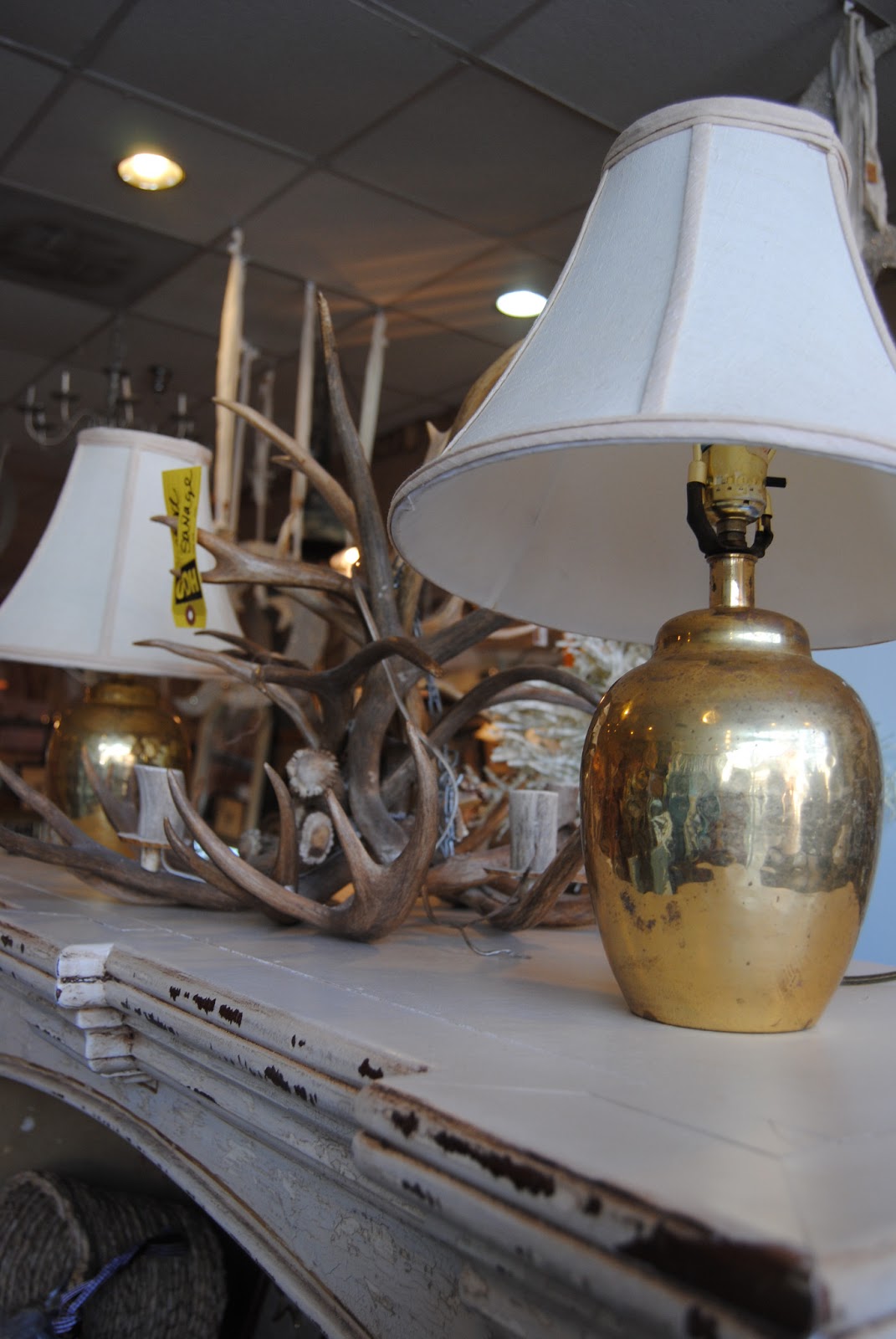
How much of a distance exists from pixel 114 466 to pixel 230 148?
1509 millimetres

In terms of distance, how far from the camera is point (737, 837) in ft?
1.84

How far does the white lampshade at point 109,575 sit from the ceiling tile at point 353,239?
1539 millimetres

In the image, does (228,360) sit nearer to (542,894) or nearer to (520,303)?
(520,303)

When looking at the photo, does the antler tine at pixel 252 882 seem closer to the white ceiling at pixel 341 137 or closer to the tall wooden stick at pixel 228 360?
the white ceiling at pixel 341 137

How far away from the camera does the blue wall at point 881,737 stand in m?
1.10

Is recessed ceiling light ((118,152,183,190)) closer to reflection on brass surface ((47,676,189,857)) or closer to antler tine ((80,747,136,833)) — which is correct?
reflection on brass surface ((47,676,189,857))

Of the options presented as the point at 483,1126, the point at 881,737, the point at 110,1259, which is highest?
the point at 881,737

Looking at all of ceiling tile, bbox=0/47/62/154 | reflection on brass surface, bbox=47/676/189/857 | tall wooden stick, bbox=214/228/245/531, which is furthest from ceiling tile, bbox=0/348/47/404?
reflection on brass surface, bbox=47/676/189/857

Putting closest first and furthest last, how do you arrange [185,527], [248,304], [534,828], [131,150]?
[534,828] → [185,527] → [131,150] → [248,304]

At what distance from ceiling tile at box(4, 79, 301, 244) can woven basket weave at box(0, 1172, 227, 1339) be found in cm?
223

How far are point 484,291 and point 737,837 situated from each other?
2914mm

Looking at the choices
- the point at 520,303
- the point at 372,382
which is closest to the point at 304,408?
the point at 372,382

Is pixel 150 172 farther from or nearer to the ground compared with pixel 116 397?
farther from the ground

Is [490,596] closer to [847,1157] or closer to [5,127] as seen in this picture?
[847,1157]
